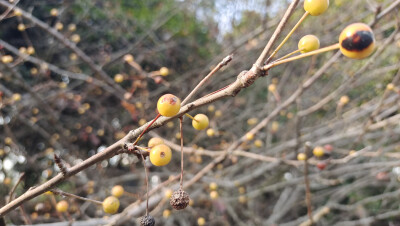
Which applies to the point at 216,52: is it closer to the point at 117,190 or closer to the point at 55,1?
the point at 55,1

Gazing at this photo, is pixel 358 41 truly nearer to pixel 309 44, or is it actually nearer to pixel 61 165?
pixel 309 44

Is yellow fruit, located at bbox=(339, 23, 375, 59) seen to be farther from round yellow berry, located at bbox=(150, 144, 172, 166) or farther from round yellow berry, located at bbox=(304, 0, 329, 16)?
round yellow berry, located at bbox=(150, 144, 172, 166)

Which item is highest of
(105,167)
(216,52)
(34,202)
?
(216,52)

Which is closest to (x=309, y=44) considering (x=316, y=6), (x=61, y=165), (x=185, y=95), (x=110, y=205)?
(x=316, y=6)

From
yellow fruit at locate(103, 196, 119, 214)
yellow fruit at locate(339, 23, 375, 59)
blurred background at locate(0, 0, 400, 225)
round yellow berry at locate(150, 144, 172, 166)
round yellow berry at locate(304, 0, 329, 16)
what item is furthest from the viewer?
blurred background at locate(0, 0, 400, 225)

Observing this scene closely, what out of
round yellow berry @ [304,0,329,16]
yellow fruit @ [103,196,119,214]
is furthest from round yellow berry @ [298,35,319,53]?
yellow fruit @ [103,196,119,214]

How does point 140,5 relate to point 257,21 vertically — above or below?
above

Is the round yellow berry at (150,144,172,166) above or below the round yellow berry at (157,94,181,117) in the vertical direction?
A: below

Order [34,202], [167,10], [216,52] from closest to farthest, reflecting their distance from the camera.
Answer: [34,202] < [167,10] < [216,52]

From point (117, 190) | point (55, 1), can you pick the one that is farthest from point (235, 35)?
point (117, 190)
